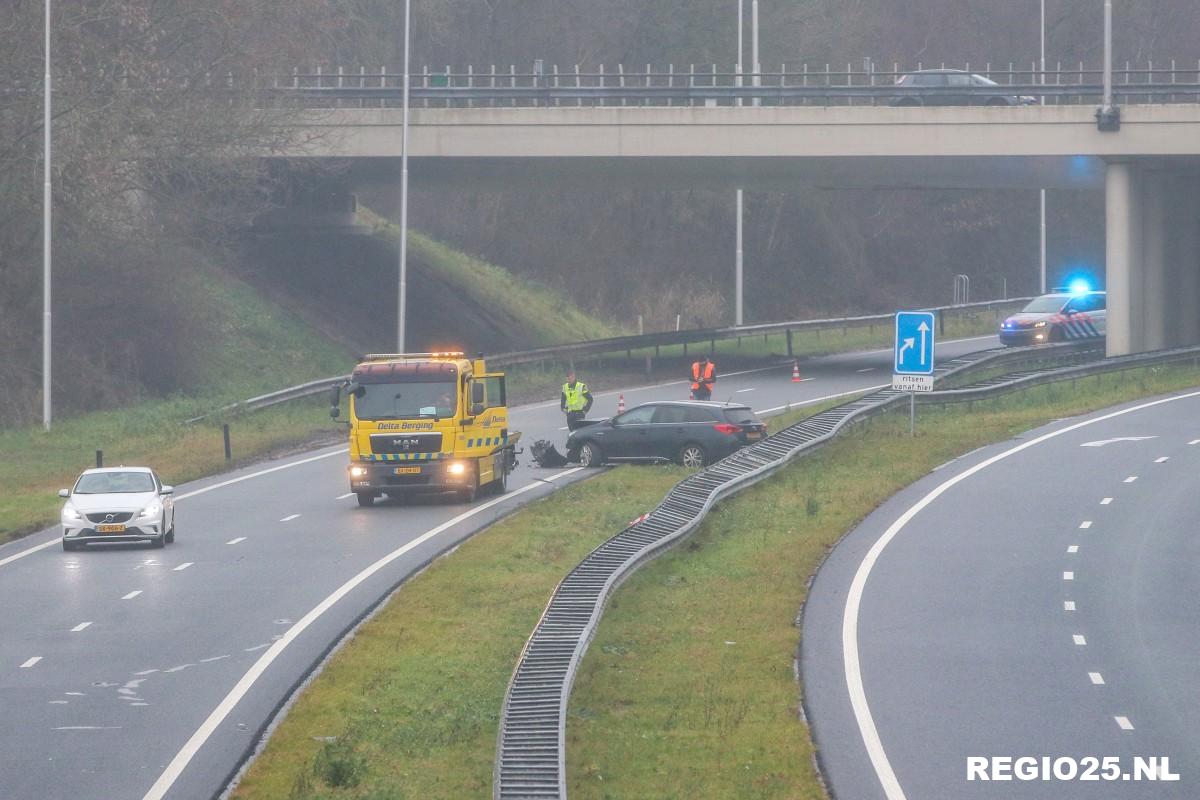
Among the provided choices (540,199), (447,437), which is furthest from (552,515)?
(540,199)

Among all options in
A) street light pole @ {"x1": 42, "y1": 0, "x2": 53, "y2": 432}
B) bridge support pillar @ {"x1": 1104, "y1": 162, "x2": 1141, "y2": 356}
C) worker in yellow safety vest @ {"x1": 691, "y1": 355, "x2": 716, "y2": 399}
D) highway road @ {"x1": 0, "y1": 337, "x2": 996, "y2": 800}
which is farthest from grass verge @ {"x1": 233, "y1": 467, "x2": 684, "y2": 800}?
bridge support pillar @ {"x1": 1104, "y1": 162, "x2": 1141, "y2": 356}

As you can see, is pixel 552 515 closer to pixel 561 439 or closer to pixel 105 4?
pixel 561 439

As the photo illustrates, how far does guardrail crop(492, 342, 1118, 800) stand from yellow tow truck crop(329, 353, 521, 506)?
4013 millimetres

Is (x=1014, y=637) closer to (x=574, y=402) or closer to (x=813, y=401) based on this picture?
(x=574, y=402)

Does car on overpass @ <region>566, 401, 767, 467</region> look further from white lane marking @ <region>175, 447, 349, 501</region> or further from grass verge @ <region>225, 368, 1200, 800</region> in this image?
white lane marking @ <region>175, 447, 349, 501</region>

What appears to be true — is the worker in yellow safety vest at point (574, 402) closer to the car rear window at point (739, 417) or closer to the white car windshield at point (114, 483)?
the car rear window at point (739, 417)

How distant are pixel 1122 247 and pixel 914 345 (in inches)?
673

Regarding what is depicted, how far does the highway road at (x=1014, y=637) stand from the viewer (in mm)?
14453

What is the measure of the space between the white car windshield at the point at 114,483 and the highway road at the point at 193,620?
93cm

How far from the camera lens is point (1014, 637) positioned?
63.7 ft

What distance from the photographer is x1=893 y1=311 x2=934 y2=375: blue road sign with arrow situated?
115 feet

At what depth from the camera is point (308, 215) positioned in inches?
2463

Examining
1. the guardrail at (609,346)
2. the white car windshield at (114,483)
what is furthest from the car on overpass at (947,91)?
the white car windshield at (114,483)

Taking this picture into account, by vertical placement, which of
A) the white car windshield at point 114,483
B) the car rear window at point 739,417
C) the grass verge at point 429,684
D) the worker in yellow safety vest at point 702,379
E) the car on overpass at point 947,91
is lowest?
the grass verge at point 429,684
